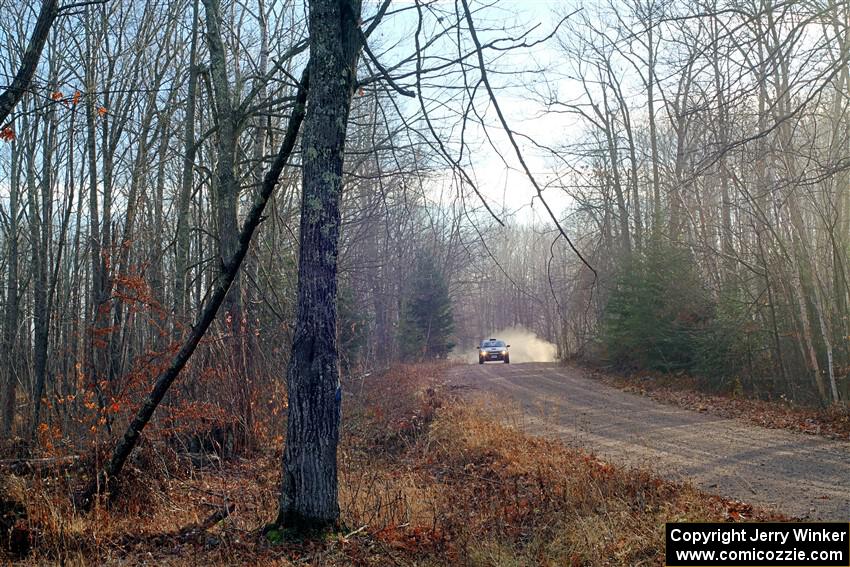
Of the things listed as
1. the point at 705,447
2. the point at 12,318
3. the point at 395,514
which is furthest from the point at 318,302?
the point at 12,318

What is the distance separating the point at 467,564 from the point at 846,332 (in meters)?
14.2

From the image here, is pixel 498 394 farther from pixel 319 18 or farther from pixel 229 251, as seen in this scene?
pixel 319 18

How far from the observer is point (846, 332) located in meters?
15.6

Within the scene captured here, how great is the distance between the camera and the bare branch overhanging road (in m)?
7.42

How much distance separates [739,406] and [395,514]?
11.4 metres

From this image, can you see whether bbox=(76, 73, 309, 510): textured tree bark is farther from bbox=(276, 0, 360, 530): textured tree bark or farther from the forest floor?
bbox=(276, 0, 360, 530): textured tree bark

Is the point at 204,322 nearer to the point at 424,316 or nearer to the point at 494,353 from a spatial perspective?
the point at 424,316

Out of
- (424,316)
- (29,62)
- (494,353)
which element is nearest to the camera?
(29,62)

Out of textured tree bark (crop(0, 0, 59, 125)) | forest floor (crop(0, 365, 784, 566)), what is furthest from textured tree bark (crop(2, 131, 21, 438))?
textured tree bark (crop(0, 0, 59, 125))

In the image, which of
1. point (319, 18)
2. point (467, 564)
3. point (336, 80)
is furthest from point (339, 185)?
point (467, 564)

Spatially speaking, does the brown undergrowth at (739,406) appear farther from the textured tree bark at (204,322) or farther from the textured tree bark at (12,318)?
the textured tree bark at (12,318)

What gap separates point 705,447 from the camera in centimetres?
1042

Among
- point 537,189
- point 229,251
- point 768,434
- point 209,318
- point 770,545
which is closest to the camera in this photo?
point 537,189

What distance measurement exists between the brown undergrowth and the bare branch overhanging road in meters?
0.51
